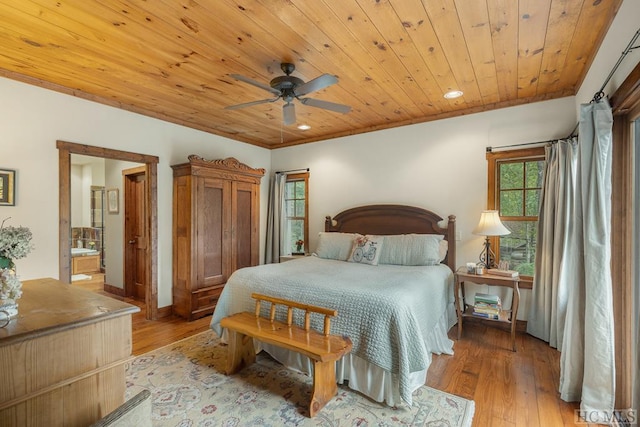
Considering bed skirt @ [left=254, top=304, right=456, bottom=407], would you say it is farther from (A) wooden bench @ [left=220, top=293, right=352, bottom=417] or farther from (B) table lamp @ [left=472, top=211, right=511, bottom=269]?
(B) table lamp @ [left=472, top=211, right=511, bottom=269]

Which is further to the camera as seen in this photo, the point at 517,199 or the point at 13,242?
the point at 517,199

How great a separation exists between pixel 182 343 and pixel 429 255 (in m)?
2.84

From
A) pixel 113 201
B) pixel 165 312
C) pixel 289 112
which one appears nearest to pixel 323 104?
pixel 289 112

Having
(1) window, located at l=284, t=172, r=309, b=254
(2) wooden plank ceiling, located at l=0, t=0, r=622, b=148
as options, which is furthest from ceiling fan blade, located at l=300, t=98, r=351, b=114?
(1) window, located at l=284, t=172, r=309, b=254

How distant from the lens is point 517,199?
3.49 m

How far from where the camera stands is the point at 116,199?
201 inches

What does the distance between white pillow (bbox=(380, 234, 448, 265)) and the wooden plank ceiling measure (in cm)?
161

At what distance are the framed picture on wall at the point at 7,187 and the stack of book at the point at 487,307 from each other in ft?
15.1

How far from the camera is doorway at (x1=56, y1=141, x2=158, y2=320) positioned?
306 centimetres

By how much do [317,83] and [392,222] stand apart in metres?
2.46

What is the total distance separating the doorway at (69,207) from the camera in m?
3.06

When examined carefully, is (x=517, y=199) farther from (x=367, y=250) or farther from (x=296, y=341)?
(x=296, y=341)

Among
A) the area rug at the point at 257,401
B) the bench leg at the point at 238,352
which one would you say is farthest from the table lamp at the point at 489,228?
the bench leg at the point at 238,352

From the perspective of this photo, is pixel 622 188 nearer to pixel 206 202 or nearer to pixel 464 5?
pixel 464 5
